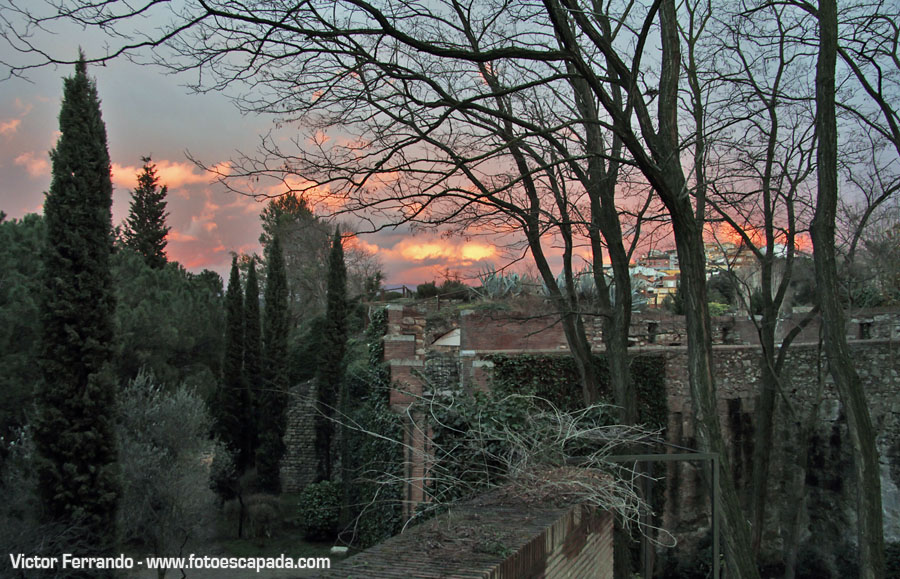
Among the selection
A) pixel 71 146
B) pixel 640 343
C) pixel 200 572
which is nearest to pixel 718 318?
pixel 640 343

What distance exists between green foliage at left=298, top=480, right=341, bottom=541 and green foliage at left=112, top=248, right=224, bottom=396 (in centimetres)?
466

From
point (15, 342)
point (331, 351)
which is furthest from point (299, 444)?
point (15, 342)

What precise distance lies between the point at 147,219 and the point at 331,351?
1539cm

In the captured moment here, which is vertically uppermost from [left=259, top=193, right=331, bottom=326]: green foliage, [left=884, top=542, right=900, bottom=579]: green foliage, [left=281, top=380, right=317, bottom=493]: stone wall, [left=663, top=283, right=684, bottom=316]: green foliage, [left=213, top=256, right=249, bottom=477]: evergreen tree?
[left=259, top=193, right=331, bottom=326]: green foliage

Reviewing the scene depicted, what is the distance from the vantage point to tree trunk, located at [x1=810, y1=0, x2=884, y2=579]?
7.01m

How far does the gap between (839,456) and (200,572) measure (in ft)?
44.0

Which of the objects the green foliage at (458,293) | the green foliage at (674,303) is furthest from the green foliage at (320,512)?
the green foliage at (674,303)

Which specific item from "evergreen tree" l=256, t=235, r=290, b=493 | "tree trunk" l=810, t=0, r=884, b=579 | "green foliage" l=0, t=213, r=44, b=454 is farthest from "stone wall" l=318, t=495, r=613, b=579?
"evergreen tree" l=256, t=235, r=290, b=493

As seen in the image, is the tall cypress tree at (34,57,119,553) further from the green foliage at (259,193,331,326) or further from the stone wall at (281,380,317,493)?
the green foliage at (259,193,331,326)

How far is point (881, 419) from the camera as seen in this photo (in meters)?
13.2

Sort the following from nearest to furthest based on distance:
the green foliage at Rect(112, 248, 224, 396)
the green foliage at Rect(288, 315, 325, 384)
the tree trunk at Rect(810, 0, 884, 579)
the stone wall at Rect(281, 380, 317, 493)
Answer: the tree trunk at Rect(810, 0, 884, 579), the green foliage at Rect(112, 248, 224, 396), the stone wall at Rect(281, 380, 317, 493), the green foliage at Rect(288, 315, 325, 384)

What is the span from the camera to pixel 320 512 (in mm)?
15703

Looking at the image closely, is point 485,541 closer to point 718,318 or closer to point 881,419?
point 881,419

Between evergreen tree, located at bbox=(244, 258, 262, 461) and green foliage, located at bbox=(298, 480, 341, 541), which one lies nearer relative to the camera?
green foliage, located at bbox=(298, 480, 341, 541)
